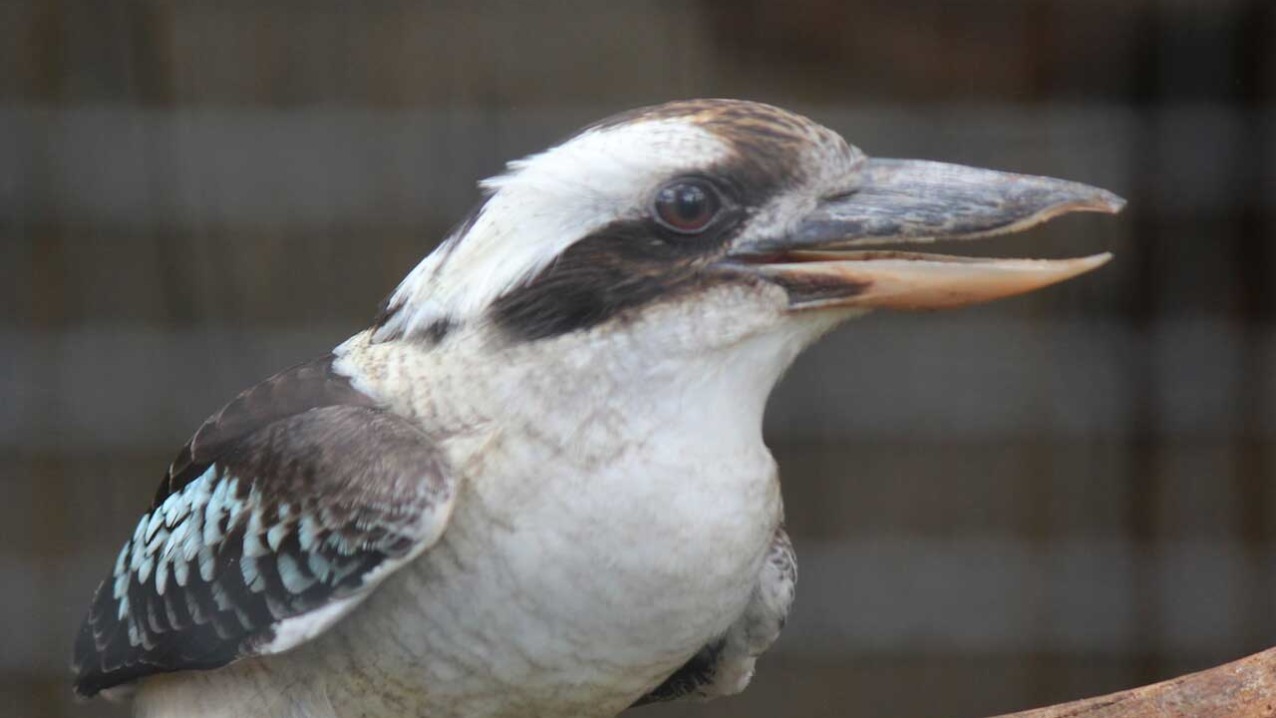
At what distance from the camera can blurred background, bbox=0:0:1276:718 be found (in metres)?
2.61

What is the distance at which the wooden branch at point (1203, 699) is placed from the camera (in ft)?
4.78

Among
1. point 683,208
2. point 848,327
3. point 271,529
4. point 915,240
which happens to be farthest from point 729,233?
point 848,327

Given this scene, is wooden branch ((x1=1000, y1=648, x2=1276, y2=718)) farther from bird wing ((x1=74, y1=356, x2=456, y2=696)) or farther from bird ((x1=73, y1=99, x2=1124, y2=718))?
bird wing ((x1=74, y1=356, x2=456, y2=696))

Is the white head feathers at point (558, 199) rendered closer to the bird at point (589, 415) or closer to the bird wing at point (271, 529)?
the bird at point (589, 415)

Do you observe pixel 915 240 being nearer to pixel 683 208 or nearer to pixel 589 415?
pixel 683 208

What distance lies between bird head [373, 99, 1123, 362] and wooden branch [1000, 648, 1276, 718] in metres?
0.34

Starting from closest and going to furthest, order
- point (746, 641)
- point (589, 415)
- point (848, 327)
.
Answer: point (589, 415) < point (746, 641) < point (848, 327)

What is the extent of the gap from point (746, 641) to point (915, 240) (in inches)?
16.9

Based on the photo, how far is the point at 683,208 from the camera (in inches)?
54.7

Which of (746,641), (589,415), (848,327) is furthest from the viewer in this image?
(848,327)

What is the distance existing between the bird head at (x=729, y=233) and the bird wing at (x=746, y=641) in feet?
0.97

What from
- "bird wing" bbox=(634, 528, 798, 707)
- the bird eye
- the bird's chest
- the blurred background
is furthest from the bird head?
the blurred background

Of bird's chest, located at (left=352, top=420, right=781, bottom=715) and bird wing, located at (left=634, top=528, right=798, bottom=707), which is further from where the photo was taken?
bird wing, located at (left=634, top=528, right=798, bottom=707)

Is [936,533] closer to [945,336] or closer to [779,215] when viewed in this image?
[945,336]
